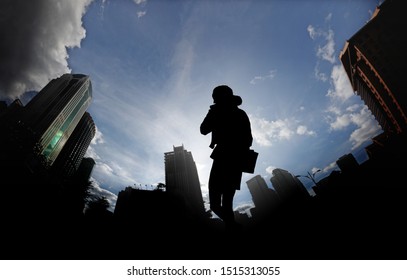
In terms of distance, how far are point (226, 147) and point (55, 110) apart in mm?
162129

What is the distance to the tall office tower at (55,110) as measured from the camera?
387 feet

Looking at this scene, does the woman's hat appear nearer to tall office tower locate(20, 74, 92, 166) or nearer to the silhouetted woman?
the silhouetted woman

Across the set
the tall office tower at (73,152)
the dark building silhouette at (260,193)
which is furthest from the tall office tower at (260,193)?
the tall office tower at (73,152)

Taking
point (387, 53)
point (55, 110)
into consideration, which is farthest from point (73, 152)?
point (387, 53)

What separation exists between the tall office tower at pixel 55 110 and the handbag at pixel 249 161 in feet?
458

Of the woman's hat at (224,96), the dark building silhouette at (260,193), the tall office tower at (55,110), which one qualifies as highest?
the tall office tower at (55,110)

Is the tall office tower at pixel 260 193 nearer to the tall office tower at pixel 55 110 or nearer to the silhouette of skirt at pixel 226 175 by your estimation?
the tall office tower at pixel 55 110

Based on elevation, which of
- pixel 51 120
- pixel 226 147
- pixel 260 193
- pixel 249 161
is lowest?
pixel 249 161

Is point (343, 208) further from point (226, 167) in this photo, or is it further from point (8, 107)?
point (8, 107)

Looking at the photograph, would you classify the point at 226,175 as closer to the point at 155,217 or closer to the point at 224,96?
the point at 224,96

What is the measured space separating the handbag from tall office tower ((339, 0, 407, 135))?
75.3m

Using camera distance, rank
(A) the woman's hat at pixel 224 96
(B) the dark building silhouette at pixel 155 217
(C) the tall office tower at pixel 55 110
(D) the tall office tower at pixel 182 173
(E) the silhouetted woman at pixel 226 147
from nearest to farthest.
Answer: (E) the silhouetted woman at pixel 226 147 < (A) the woman's hat at pixel 224 96 < (B) the dark building silhouette at pixel 155 217 < (C) the tall office tower at pixel 55 110 < (D) the tall office tower at pixel 182 173

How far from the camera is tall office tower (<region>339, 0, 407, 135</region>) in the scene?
55.0 metres

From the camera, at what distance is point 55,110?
127000 millimetres
